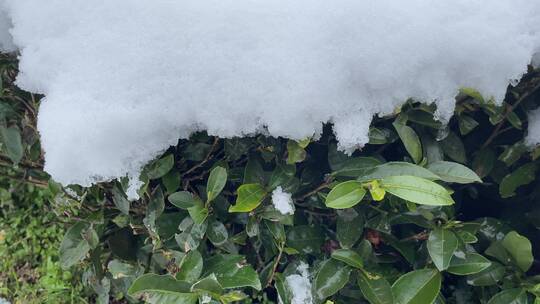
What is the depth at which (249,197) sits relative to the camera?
1129 mm

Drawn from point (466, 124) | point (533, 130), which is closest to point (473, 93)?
point (466, 124)

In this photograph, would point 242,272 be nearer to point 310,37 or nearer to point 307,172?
point 307,172

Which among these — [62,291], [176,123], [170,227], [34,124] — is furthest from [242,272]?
[62,291]

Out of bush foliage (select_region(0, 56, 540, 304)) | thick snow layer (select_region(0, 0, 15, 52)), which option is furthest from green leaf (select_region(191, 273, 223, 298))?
thick snow layer (select_region(0, 0, 15, 52))

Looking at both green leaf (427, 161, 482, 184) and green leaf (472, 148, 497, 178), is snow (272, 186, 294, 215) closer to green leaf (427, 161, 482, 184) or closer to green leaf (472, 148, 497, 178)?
green leaf (427, 161, 482, 184)

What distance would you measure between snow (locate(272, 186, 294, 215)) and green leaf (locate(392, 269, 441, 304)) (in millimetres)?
278

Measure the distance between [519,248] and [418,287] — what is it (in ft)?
0.84

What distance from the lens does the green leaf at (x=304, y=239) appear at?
1241 millimetres

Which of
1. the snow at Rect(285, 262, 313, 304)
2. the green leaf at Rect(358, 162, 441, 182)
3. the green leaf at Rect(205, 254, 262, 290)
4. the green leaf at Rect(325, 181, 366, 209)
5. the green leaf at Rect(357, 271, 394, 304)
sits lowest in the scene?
the snow at Rect(285, 262, 313, 304)

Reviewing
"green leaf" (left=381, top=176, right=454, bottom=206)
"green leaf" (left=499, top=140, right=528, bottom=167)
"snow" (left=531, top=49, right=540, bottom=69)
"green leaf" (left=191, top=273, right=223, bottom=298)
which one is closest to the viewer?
"green leaf" (left=381, top=176, right=454, bottom=206)

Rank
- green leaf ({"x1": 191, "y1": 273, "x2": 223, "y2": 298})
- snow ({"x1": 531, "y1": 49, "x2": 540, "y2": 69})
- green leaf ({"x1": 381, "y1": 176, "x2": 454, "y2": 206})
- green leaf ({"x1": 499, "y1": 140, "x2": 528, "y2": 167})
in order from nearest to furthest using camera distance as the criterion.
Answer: green leaf ({"x1": 381, "y1": 176, "x2": 454, "y2": 206})
green leaf ({"x1": 191, "y1": 273, "x2": 223, "y2": 298})
snow ({"x1": 531, "y1": 49, "x2": 540, "y2": 69})
green leaf ({"x1": 499, "y1": 140, "x2": 528, "y2": 167})

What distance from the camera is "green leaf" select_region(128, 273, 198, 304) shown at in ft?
3.45

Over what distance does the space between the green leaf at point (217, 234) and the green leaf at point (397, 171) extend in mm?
339

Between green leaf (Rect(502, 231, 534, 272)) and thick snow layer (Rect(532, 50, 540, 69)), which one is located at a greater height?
thick snow layer (Rect(532, 50, 540, 69))
